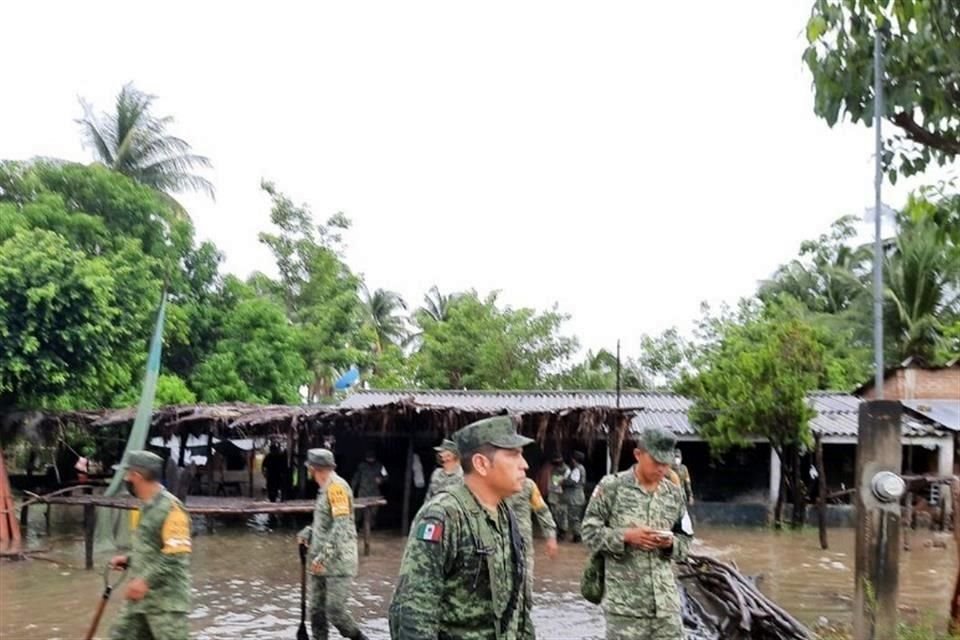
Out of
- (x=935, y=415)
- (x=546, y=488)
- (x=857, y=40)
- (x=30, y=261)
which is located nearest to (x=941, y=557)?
(x=935, y=415)

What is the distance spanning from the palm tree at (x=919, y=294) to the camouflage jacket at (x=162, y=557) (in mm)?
23961

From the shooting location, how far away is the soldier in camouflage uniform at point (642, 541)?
4.73m

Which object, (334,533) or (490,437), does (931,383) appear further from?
(490,437)

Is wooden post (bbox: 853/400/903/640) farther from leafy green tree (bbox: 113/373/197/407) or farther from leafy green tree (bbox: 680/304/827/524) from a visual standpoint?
leafy green tree (bbox: 113/373/197/407)

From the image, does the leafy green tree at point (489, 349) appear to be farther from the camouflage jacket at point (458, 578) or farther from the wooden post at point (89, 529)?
the camouflage jacket at point (458, 578)

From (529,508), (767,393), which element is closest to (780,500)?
(767,393)

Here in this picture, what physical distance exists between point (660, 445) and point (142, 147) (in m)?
24.3

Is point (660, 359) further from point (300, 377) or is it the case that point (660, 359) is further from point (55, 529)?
point (55, 529)

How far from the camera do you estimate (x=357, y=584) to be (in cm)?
1184

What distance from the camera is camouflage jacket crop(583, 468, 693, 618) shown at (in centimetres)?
475

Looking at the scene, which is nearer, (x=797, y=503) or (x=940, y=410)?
(x=797, y=503)

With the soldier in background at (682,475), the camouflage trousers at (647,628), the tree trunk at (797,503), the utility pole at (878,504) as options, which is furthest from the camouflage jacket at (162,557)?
the tree trunk at (797,503)

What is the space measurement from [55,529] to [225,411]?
399 centimetres

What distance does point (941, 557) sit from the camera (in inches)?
594
